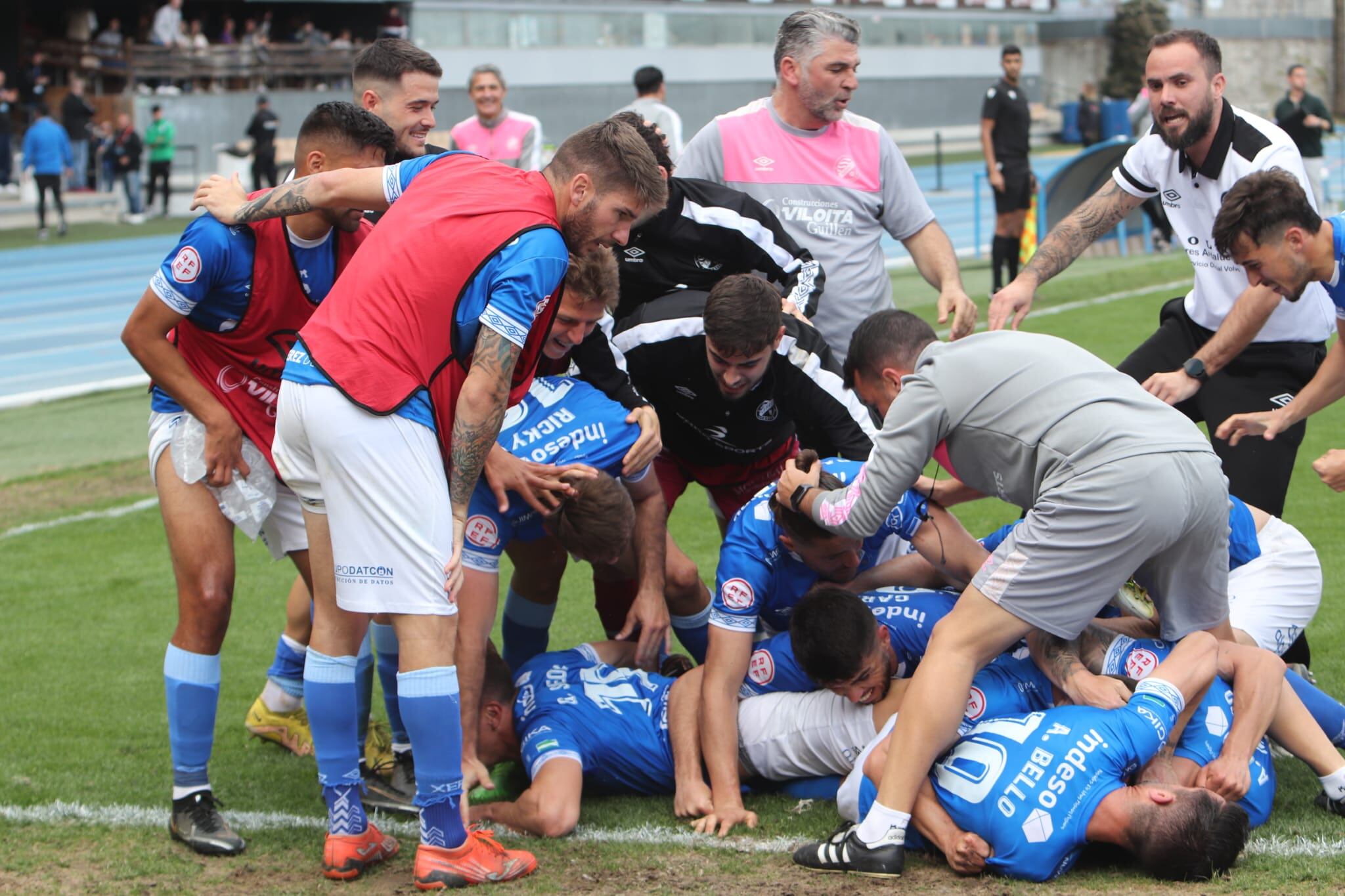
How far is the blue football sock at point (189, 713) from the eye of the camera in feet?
14.3

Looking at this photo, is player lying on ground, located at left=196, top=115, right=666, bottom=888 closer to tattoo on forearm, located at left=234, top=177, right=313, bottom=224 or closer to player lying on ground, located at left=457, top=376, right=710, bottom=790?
tattoo on forearm, located at left=234, top=177, right=313, bottom=224

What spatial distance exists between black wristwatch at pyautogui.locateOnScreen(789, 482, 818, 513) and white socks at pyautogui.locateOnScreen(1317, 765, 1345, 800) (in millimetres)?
1710

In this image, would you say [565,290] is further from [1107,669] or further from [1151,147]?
[1151,147]

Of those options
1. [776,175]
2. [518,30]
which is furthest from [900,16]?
[776,175]

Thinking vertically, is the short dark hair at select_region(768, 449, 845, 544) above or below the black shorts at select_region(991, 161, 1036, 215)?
below

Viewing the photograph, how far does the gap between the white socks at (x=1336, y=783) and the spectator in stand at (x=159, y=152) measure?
86.0 feet

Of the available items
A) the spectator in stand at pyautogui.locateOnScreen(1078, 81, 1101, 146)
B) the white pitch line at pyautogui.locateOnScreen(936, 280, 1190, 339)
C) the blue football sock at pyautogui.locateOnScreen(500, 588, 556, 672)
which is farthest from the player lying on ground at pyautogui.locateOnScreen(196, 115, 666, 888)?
the spectator in stand at pyautogui.locateOnScreen(1078, 81, 1101, 146)

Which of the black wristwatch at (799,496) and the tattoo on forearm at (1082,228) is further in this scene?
the tattoo on forearm at (1082,228)

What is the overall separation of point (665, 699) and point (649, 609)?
1.15 ft

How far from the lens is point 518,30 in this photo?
43094mm

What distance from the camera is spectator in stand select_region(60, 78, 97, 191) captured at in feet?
94.6

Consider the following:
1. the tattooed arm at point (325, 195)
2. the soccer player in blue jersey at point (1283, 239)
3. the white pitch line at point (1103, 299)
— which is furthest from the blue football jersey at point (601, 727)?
the white pitch line at point (1103, 299)

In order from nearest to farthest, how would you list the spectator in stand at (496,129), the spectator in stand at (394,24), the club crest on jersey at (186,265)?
the club crest on jersey at (186,265) → the spectator in stand at (496,129) → the spectator in stand at (394,24)

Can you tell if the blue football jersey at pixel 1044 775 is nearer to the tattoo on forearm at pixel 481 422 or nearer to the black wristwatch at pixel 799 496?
the black wristwatch at pixel 799 496
